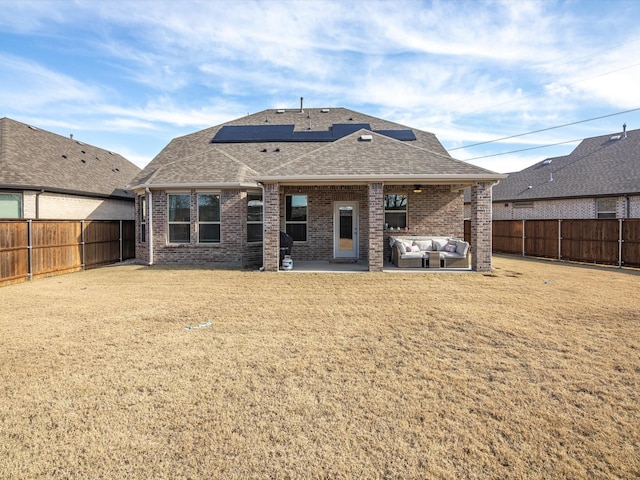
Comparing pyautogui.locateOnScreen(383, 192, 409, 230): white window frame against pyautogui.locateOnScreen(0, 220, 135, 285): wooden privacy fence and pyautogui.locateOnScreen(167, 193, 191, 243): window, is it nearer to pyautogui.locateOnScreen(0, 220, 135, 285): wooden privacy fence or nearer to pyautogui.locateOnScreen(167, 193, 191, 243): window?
pyautogui.locateOnScreen(167, 193, 191, 243): window

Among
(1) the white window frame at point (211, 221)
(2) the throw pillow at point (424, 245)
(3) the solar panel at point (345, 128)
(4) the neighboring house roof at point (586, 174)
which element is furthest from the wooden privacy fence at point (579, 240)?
(1) the white window frame at point (211, 221)

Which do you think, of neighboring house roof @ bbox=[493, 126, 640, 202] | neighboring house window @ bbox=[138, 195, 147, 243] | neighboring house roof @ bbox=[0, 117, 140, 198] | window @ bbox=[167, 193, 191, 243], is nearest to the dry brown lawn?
window @ bbox=[167, 193, 191, 243]

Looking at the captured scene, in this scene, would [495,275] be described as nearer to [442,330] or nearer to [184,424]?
[442,330]

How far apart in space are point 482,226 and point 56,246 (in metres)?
14.5

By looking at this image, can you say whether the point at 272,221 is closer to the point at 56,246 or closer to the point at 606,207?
the point at 56,246

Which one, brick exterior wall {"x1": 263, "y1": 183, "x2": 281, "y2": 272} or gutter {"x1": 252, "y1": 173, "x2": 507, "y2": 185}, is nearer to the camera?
gutter {"x1": 252, "y1": 173, "x2": 507, "y2": 185}

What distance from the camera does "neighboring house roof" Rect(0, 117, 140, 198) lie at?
13.6m

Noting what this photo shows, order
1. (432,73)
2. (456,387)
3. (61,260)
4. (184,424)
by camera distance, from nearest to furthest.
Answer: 1. (184,424)
2. (456,387)
3. (61,260)
4. (432,73)

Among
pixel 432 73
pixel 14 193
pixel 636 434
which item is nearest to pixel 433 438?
pixel 636 434

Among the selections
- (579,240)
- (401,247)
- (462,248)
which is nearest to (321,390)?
(401,247)

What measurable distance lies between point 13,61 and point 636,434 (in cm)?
2105

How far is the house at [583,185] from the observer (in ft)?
55.4

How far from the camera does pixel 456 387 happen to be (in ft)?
12.1

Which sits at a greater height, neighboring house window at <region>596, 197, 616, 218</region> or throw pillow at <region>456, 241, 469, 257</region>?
neighboring house window at <region>596, 197, 616, 218</region>
